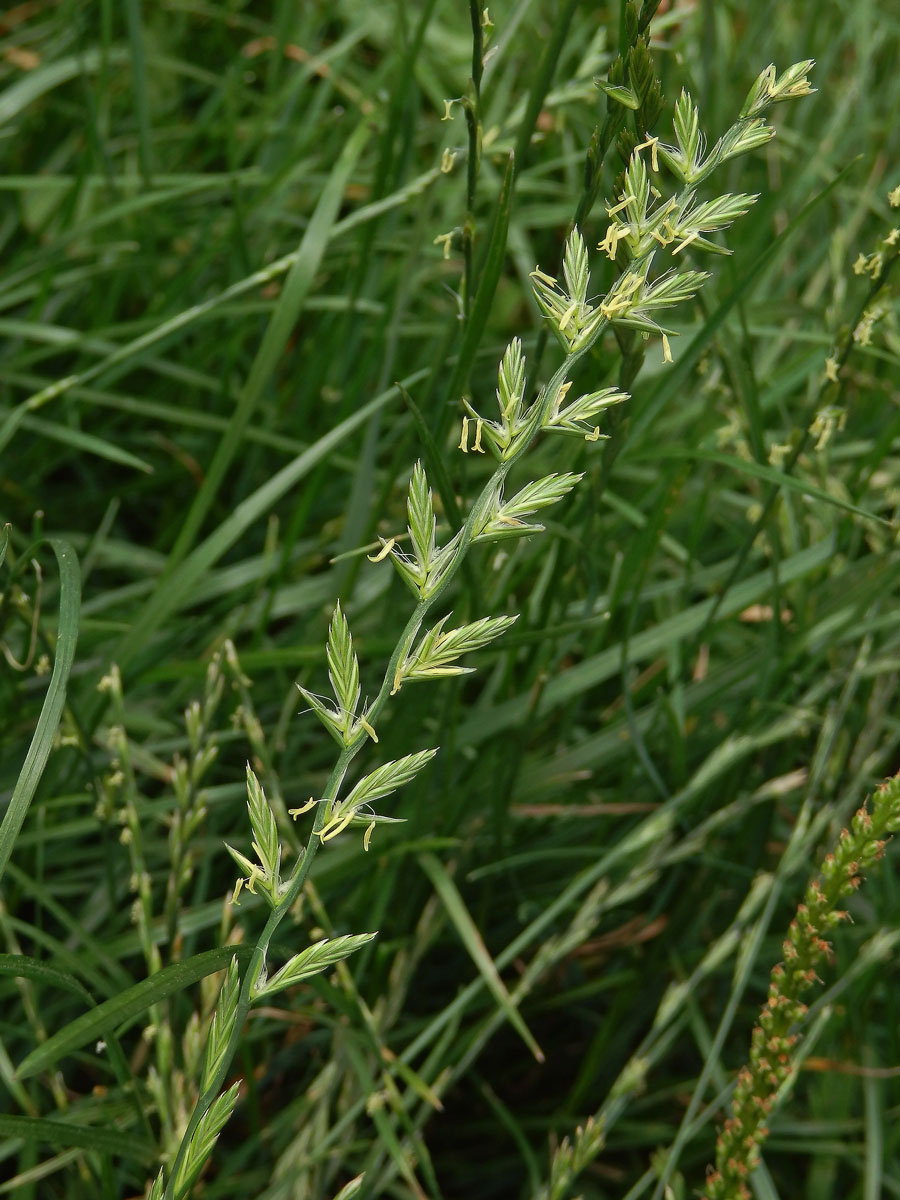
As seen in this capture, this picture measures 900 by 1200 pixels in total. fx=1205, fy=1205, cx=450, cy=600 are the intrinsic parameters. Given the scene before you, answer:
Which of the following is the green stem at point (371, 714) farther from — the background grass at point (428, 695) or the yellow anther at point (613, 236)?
the background grass at point (428, 695)

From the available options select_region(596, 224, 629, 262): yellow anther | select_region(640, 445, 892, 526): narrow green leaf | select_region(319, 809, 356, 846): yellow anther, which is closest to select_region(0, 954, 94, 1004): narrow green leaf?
select_region(319, 809, 356, 846): yellow anther

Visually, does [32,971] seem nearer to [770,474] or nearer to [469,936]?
[469,936]

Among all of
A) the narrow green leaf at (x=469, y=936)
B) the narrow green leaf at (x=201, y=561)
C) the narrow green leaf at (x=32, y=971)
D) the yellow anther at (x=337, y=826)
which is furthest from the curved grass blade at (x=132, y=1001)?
the narrow green leaf at (x=201, y=561)

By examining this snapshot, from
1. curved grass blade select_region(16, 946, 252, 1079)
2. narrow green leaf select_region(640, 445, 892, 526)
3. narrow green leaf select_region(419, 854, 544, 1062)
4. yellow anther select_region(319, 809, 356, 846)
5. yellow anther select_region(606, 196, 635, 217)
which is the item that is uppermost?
yellow anther select_region(606, 196, 635, 217)

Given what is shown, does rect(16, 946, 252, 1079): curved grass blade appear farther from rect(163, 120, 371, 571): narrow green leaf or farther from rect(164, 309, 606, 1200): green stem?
rect(163, 120, 371, 571): narrow green leaf

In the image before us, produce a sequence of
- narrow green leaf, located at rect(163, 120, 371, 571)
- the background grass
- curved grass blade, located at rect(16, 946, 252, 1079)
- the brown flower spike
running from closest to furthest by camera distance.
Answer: curved grass blade, located at rect(16, 946, 252, 1079)
the brown flower spike
the background grass
narrow green leaf, located at rect(163, 120, 371, 571)

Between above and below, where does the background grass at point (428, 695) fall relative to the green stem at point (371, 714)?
below

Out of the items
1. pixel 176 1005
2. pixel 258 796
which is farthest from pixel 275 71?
pixel 258 796
